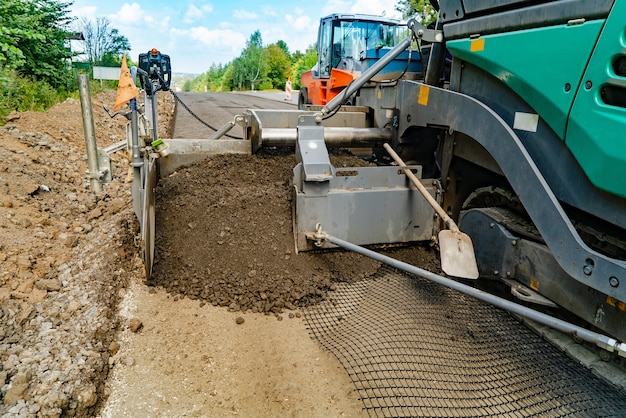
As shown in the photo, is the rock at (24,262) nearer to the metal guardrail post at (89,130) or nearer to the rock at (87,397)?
the metal guardrail post at (89,130)

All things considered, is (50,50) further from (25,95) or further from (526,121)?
(526,121)

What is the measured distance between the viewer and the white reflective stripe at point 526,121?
2.47 m

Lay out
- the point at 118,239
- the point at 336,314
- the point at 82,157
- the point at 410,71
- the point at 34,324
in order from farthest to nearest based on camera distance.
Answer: the point at 82,157, the point at 410,71, the point at 118,239, the point at 336,314, the point at 34,324

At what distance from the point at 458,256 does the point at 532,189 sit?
64 centimetres

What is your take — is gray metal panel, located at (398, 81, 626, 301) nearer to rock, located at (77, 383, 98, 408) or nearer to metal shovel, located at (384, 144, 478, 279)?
metal shovel, located at (384, 144, 478, 279)

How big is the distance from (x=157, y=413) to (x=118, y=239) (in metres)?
2.10

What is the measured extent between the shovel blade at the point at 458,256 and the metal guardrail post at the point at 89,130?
2.36 metres

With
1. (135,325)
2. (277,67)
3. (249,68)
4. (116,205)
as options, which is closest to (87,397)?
(135,325)

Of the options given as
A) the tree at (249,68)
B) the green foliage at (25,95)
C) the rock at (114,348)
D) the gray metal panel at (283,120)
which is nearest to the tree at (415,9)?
the green foliage at (25,95)

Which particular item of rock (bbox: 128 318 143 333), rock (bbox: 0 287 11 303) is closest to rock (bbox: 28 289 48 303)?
rock (bbox: 0 287 11 303)

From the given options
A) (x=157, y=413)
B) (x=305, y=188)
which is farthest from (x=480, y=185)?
(x=157, y=413)

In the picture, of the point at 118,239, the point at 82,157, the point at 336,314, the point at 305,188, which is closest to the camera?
the point at 336,314

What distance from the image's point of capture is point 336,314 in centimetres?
324

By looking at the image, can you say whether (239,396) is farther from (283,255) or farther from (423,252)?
(423,252)
